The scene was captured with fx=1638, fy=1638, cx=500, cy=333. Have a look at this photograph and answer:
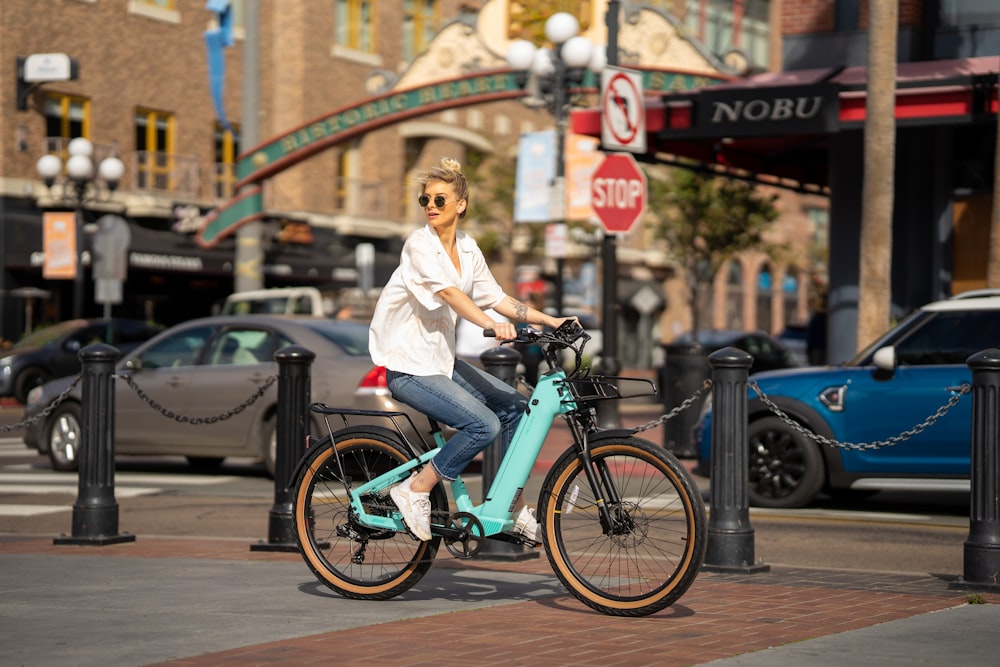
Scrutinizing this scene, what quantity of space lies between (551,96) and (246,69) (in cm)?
507

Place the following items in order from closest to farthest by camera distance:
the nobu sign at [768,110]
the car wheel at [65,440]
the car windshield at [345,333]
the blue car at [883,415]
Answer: the blue car at [883,415]
the car windshield at [345,333]
the car wheel at [65,440]
the nobu sign at [768,110]

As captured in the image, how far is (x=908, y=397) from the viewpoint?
11.3 metres

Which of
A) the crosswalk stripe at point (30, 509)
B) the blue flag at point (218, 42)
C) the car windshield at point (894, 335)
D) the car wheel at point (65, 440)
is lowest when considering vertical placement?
the crosswalk stripe at point (30, 509)

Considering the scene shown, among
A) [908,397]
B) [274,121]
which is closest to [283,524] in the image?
[908,397]

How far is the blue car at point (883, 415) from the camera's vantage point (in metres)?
11.2

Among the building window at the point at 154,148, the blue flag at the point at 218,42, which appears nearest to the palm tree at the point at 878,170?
the blue flag at the point at 218,42

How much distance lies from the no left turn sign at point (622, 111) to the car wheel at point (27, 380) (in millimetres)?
14951

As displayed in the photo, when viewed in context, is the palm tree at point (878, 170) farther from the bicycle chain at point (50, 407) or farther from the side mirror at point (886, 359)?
the bicycle chain at point (50, 407)

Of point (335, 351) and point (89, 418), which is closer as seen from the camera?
point (89, 418)

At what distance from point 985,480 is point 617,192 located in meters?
9.64

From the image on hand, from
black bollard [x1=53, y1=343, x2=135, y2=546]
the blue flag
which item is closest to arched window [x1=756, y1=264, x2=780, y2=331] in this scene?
the blue flag

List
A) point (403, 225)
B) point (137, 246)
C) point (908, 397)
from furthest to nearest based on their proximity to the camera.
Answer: point (403, 225), point (137, 246), point (908, 397)

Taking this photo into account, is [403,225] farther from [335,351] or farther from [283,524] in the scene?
[283,524]

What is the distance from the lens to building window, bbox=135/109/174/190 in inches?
1566
